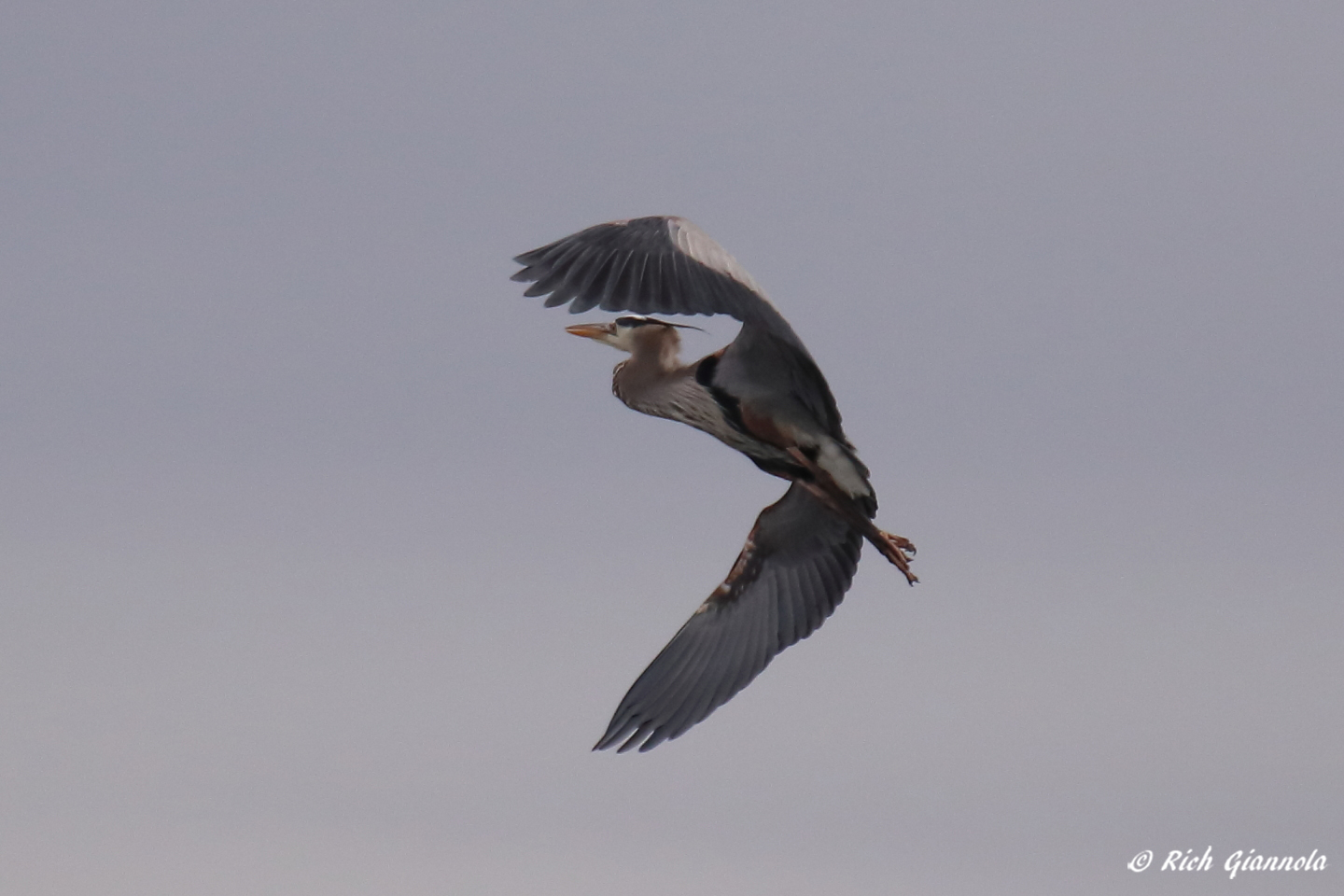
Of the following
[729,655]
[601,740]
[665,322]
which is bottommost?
[601,740]

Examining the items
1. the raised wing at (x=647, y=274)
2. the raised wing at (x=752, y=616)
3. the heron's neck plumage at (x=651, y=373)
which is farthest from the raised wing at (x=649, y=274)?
the raised wing at (x=752, y=616)

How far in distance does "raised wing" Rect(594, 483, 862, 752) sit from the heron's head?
1.45m

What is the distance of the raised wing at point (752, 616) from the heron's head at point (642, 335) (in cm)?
145

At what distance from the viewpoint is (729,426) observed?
11.1 metres

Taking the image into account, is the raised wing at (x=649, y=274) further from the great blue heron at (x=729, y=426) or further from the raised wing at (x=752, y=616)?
the raised wing at (x=752, y=616)

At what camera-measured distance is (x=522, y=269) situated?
9.22m

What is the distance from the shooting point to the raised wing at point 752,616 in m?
11.6

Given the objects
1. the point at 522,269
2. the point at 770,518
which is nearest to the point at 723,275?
the point at 522,269

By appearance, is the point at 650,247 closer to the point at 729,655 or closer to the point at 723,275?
the point at 723,275

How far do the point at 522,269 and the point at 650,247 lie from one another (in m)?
0.73

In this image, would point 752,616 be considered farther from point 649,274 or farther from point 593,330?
point 649,274

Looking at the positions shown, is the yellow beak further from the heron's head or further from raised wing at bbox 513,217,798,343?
raised wing at bbox 513,217,798,343

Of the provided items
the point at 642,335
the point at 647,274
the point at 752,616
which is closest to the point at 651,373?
the point at 642,335

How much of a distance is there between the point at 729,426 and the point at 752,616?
1.75 meters
